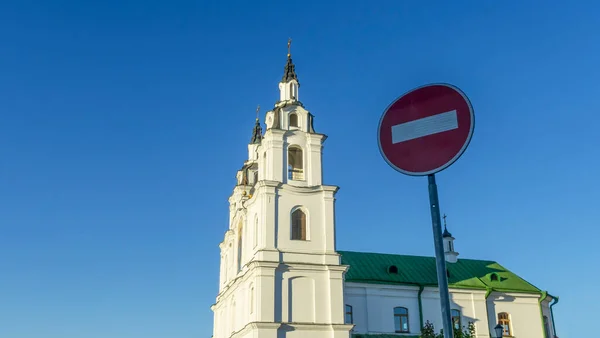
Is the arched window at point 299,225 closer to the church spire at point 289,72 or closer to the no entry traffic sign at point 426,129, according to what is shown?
the church spire at point 289,72

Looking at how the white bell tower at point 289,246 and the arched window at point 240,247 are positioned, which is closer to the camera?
the white bell tower at point 289,246

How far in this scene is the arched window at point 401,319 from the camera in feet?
130

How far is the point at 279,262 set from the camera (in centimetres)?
3422

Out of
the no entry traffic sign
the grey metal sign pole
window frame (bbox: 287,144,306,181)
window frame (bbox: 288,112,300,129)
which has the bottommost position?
the grey metal sign pole

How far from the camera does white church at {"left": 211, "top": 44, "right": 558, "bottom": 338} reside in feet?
111

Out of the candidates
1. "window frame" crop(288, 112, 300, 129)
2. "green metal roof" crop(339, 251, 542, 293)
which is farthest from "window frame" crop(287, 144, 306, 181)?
"green metal roof" crop(339, 251, 542, 293)

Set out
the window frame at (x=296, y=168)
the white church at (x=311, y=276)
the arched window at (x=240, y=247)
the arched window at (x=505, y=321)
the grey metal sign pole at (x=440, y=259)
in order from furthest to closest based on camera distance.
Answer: the arched window at (x=505, y=321), the arched window at (x=240, y=247), the window frame at (x=296, y=168), the white church at (x=311, y=276), the grey metal sign pole at (x=440, y=259)

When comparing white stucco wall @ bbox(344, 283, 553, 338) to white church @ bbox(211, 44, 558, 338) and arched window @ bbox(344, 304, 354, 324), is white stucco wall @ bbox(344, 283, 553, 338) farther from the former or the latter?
arched window @ bbox(344, 304, 354, 324)

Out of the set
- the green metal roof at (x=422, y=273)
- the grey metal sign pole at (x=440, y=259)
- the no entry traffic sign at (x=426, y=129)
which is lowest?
the grey metal sign pole at (x=440, y=259)

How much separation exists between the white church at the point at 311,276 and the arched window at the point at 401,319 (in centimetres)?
7

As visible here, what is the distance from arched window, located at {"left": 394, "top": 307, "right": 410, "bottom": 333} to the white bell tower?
6.73 m

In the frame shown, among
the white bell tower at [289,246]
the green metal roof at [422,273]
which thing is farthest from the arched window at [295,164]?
the green metal roof at [422,273]

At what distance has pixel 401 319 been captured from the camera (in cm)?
4000

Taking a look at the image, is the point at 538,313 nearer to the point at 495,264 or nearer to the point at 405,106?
the point at 495,264
